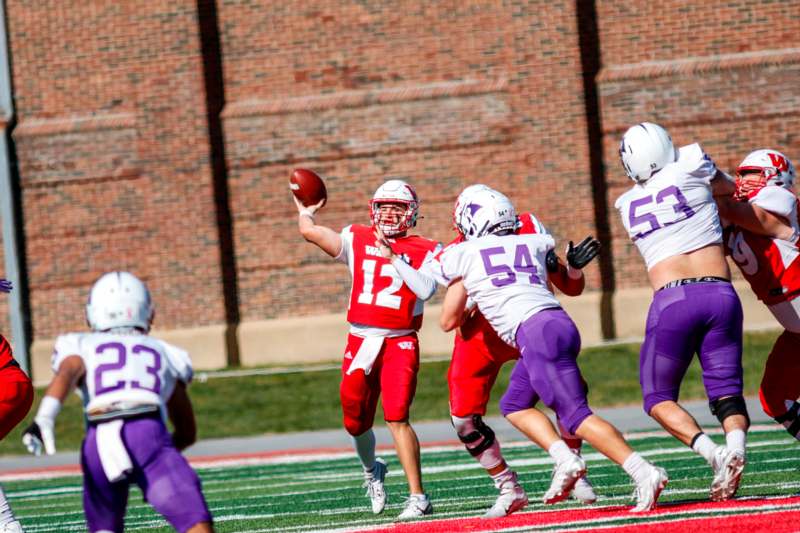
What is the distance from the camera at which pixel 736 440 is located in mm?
6672

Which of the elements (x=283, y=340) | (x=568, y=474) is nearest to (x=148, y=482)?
(x=568, y=474)

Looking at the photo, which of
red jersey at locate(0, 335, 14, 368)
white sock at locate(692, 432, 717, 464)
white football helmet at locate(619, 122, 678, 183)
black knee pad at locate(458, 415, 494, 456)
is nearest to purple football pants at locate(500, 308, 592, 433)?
white sock at locate(692, 432, 717, 464)

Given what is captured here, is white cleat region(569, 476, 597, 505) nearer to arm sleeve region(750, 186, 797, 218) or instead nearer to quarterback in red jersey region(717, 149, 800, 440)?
quarterback in red jersey region(717, 149, 800, 440)

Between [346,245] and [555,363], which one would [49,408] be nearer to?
[555,363]

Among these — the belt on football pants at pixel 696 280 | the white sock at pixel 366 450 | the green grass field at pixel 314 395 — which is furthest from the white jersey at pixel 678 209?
the green grass field at pixel 314 395

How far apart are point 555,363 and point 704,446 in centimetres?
85

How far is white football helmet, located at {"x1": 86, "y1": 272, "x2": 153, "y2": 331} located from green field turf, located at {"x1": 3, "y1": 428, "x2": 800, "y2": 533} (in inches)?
95.6

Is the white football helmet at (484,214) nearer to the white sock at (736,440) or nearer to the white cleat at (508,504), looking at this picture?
the white cleat at (508,504)

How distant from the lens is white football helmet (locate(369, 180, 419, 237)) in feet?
26.5

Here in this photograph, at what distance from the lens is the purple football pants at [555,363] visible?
6.64 metres

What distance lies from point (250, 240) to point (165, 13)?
3787 millimetres

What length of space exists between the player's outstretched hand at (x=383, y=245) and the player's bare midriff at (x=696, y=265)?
63.8 inches

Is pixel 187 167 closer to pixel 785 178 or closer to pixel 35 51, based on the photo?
pixel 35 51

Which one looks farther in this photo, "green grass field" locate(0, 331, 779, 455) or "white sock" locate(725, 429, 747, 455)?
"green grass field" locate(0, 331, 779, 455)
